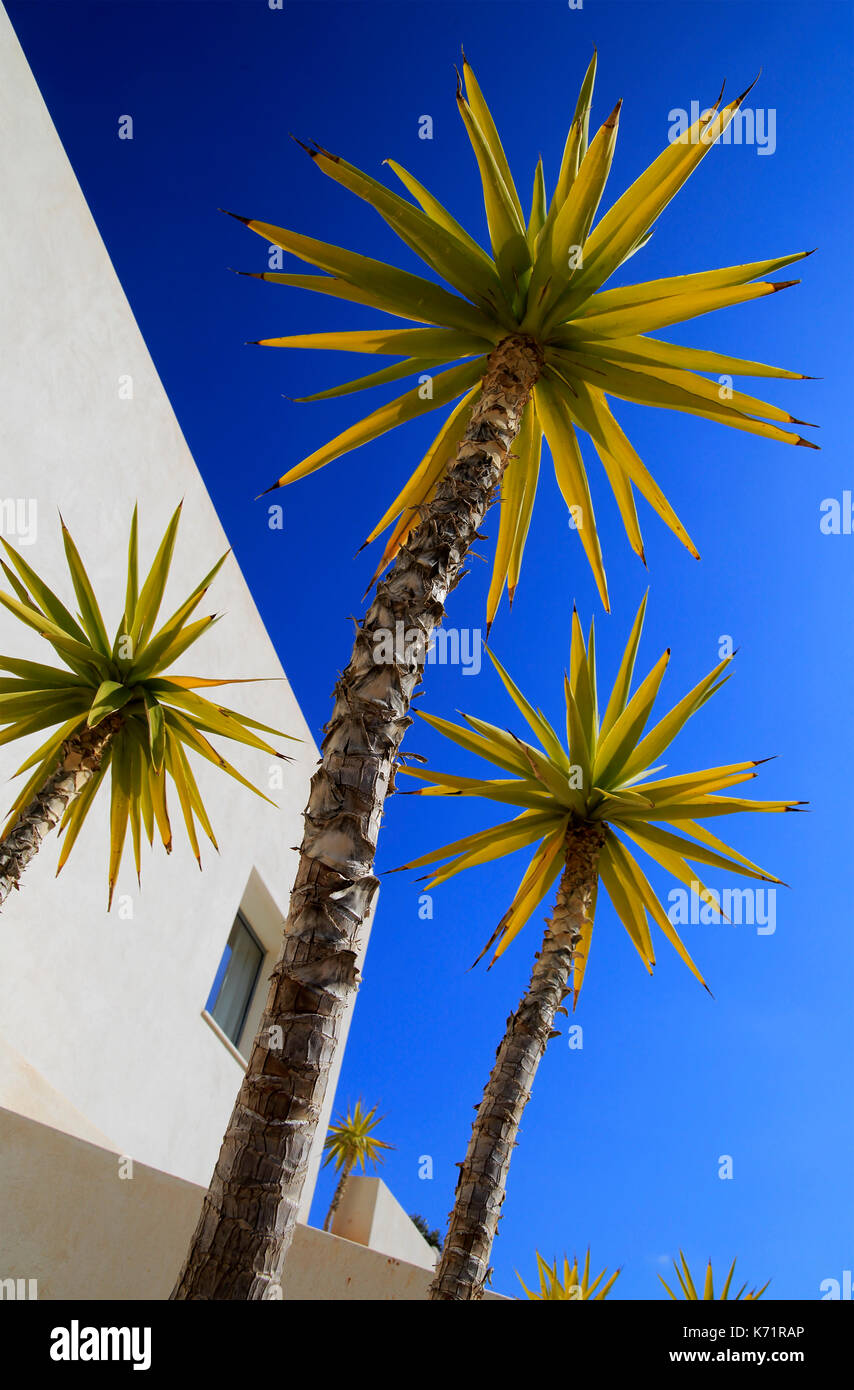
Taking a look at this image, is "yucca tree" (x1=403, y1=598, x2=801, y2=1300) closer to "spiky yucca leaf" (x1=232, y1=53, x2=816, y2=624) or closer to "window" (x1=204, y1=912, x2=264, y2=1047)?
"spiky yucca leaf" (x1=232, y1=53, x2=816, y2=624)

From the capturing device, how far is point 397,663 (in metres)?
2.48

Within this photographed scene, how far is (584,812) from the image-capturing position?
16.1ft

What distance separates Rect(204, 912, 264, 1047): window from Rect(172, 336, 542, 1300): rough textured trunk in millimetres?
8041

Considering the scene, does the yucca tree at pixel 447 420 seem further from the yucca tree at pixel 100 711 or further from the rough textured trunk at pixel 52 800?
the rough textured trunk at pixel 52 800

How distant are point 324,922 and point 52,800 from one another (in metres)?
3.20

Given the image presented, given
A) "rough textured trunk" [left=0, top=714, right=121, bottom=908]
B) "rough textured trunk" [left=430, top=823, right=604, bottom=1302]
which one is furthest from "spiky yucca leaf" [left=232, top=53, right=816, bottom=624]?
"rough textured trunk" [left=430, top=823, right=604, bottom=1302]

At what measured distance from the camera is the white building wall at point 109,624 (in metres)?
6.44

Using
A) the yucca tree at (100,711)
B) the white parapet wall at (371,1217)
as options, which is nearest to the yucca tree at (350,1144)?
the white parapet wall at (371,1217)

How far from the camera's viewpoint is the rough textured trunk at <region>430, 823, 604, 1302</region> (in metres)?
3.60

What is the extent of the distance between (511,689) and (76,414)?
4.85 meters

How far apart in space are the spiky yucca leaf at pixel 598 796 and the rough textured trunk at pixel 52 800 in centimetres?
187

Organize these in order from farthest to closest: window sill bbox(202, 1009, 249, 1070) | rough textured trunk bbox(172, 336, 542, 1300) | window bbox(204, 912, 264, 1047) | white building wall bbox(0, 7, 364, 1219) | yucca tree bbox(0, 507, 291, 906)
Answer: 1. window bbox(204, 912, 264, 1047)
2. window sill bbox(202, 1009, 249, 1070)
3. white building wall bbox(0, 7, 364, 1219)
4. yucca tree bbox(0, 507, 291, 906)
5. rough textured trunk bbox(172, 336, 542, 1300)

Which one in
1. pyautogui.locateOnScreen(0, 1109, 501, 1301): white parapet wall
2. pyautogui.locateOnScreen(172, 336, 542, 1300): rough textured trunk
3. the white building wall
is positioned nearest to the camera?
Result: pyautogui.locateOnScreen(172, 336, 542, 1300): rough textured trunk

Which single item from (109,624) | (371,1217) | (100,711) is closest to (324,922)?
(100,711)
